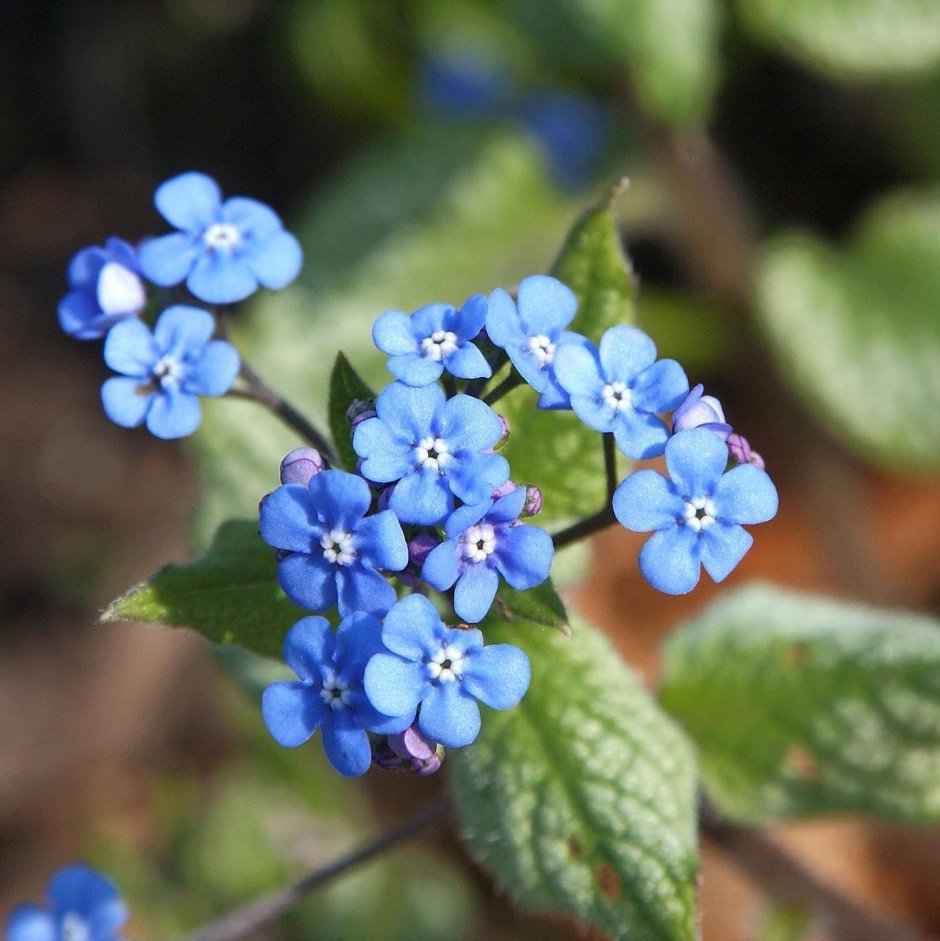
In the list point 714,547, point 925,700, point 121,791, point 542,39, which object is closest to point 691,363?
point 542,39

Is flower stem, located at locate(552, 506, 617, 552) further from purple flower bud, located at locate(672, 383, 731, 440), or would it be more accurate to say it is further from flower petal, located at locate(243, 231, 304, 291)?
flower petal, located at locate(243, 231, 304, 291)

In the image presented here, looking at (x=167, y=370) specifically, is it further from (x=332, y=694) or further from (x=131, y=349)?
(x=332, y=694)

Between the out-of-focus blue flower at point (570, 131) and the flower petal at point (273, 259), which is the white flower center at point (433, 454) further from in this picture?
the out-of-focus blue flower at point (570, 131)

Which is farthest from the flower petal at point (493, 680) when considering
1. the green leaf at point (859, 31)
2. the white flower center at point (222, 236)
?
the green leaf at point (859, 31)

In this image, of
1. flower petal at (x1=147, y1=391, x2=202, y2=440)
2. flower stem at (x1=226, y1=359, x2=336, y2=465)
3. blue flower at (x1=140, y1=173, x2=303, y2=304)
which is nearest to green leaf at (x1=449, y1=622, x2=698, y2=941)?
flower stem at (x1=226, y1=359, x2=336, y2=465)

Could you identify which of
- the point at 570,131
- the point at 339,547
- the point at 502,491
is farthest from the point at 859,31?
the point at 339,547

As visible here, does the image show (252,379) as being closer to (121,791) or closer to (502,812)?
(502,812)
